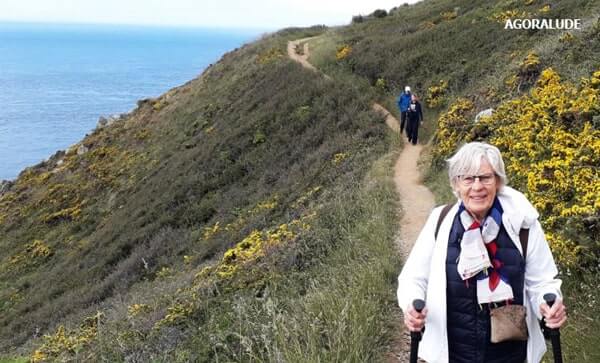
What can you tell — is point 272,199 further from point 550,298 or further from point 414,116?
point 550,298

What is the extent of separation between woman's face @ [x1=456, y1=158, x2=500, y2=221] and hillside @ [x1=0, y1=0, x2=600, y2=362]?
5.35ft

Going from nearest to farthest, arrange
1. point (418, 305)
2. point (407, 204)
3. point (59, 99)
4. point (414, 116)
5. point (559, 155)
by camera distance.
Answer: point (418, 305)
point (559, 155)
point (407, 204)
point (414, 116)
point (59, 99)

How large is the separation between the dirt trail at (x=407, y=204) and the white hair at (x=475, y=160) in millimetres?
2365

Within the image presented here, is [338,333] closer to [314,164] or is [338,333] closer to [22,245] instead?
[314,164]

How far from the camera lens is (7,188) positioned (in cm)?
3656

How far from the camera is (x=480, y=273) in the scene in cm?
272

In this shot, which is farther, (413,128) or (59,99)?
(59,99)

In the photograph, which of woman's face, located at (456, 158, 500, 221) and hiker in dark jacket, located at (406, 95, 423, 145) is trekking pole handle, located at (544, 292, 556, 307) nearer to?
woman's face, located at (456, 158, 500, 221)

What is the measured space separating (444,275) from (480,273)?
0.18 meters

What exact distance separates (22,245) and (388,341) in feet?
82.7

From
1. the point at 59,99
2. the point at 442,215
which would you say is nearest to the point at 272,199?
the point at 442,215

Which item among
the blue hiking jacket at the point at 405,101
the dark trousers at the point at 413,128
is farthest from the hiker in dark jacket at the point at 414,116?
the blue hiking jacket at the point at 405,101

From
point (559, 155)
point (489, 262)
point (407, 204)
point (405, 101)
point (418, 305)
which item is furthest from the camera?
point (405, 101)

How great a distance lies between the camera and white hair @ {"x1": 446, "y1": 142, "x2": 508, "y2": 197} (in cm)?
284
